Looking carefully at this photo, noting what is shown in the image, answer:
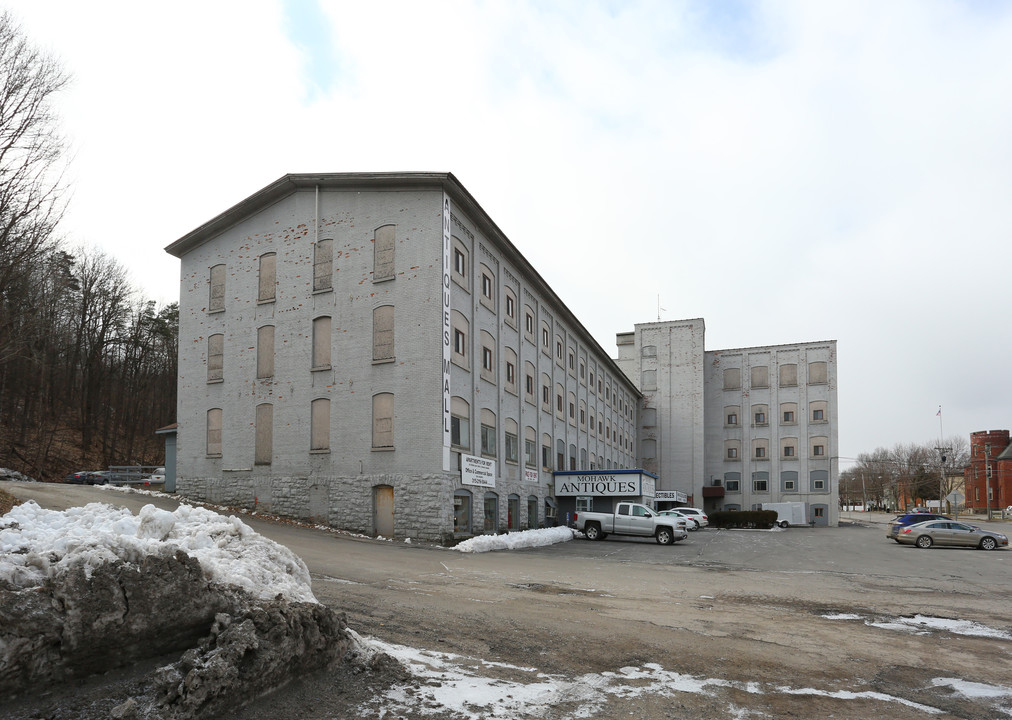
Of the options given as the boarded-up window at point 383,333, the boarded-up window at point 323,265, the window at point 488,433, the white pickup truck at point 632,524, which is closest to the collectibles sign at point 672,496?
the white pickup truck at point 632,524

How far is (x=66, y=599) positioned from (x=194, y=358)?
1202 inches

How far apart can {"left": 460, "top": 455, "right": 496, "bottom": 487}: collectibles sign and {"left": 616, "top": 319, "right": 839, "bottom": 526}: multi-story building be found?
4380 cm

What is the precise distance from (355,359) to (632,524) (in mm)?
14360

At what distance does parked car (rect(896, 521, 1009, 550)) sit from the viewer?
3447cm

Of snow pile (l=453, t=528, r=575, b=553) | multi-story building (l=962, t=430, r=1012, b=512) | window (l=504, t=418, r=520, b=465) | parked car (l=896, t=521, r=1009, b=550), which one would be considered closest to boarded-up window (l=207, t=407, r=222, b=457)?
snow pile (l=453, t=528, r=575, b=553)

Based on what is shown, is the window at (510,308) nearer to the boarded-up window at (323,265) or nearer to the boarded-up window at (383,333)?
the boarded-up window at (383,333)

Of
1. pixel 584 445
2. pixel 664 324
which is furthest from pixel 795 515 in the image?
pixel 584 445

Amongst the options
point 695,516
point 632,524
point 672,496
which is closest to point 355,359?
point 632,524

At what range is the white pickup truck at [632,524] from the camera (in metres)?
32.9

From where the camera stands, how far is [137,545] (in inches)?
234

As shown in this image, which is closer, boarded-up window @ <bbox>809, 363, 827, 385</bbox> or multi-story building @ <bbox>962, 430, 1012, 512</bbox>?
boarded-up window @ <bbox>809, 363, 827, 385</bbox>

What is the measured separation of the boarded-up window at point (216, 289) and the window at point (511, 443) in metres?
14.4

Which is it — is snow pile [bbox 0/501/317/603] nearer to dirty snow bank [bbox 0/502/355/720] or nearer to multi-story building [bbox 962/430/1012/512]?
dirty snow bank [bbox 0/502/355/720]

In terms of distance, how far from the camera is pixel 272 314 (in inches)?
1250
